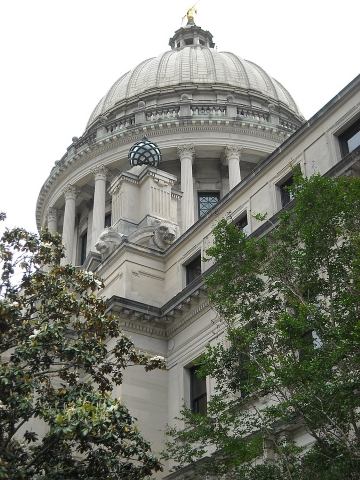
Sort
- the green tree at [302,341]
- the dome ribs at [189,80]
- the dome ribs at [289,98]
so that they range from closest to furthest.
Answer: the green tree at [302,341], the dome ribs at [189,80], the dome ribs at [289,98]

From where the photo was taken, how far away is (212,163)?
5706cm

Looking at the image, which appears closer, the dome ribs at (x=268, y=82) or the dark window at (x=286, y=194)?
the dark window at (x=286, y=194)

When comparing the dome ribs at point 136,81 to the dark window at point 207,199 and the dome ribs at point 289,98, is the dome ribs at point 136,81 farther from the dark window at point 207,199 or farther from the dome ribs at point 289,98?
the dark window at point 207,199

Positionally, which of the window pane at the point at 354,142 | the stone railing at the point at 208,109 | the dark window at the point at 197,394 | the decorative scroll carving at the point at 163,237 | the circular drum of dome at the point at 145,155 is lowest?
the dark window at the point at 197,394

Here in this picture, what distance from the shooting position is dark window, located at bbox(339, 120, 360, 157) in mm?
24609

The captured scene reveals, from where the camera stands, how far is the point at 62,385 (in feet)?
57.0

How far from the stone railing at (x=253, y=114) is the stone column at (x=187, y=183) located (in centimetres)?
501

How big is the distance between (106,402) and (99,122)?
45951 millimetres

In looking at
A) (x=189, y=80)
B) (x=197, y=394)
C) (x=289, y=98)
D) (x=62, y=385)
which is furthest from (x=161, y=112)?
(x=62, y=385)

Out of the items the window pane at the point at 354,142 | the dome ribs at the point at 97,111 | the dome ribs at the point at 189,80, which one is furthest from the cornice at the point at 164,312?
the dome ribs at the point at 97,111

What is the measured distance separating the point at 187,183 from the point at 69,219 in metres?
9.93

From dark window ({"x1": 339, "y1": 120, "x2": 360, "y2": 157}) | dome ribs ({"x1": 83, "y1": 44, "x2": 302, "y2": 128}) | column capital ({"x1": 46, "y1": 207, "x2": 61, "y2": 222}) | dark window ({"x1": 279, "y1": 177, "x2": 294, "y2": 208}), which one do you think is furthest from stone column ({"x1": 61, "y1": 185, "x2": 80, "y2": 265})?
dark window ({"x1": 339, "y1": 120, "x2": 360, "y2": 157})

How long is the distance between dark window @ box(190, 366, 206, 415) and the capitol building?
0.06 m

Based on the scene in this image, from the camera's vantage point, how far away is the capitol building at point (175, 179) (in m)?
27.0
